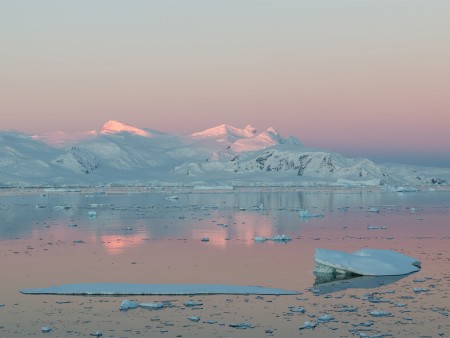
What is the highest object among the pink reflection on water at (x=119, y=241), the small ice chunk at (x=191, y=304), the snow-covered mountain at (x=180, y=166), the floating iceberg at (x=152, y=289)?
the snow-covered mountain at (x=180, y=166)

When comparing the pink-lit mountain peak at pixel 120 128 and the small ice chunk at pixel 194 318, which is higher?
the pink-lit mountain peak at pixel 120 128

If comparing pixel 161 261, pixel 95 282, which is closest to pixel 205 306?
pixel 95 282

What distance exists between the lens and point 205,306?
1345 centimetres

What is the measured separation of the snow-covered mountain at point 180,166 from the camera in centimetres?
9162

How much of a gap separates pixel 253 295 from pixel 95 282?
3777 mm

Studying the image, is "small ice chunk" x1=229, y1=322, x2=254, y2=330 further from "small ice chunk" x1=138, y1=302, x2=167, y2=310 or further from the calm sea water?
"small ice chunk" x1=138, y1=302, x2=167, y2=310

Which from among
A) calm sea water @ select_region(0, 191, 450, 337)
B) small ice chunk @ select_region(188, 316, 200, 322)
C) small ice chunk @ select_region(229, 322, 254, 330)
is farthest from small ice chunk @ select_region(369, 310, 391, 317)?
small ice chunk @ select_region(188, 316, 200, 322)

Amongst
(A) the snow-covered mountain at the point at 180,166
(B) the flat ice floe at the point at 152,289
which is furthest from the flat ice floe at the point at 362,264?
(A) the snow-covered mountain at the point at 180,166

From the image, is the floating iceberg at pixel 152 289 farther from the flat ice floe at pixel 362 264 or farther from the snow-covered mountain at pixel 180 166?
the snow-covered mountain at pixel 180 166

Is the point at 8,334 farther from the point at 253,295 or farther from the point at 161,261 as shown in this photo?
the point at 161,261

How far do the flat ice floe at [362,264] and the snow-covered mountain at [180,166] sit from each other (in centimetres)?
6779

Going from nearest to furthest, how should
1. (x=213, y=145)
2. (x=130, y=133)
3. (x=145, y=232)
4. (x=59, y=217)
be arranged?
(x=145, y=232) → (x=59, y=217) → (x=213, y=145) → (x=130, y=133)

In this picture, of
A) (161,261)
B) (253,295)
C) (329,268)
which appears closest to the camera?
(253,295)

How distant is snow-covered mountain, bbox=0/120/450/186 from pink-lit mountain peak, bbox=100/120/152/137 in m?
11.5
